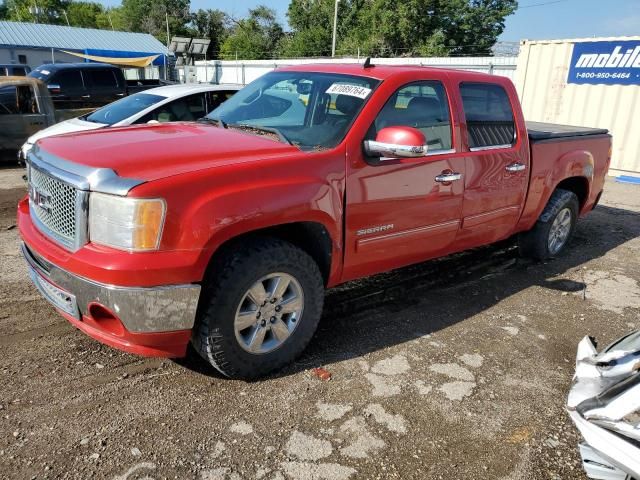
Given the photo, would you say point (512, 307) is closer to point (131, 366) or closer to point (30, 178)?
point (131, 366)

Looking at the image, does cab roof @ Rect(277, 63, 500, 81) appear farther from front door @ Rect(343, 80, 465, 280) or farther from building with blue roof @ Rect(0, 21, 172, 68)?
building with blue roof @ Rect(0, 21, 172, 68)

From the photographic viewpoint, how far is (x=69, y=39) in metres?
37.4

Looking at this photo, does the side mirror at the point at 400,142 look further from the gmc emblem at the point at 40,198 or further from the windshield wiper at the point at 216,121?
the gmc emblem at the point at 40,198

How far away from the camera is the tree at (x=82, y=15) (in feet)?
281

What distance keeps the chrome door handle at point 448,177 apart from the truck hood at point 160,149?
3.87 feet

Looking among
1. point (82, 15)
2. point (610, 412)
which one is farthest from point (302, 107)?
point (82, 15)

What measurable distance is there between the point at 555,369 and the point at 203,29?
76934mm

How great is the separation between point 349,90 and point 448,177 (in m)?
0.96

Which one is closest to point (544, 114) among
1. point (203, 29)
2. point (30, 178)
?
point (30, 178)

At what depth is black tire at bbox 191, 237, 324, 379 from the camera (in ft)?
9.40

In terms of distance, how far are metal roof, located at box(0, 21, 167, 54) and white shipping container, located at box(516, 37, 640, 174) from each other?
32.8m

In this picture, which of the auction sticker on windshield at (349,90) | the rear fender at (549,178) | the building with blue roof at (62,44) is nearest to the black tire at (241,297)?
the auction sticker on windshield at (349,90)

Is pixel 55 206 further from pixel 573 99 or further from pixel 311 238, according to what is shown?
pixel 573 99

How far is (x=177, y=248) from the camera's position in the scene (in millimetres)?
2643
